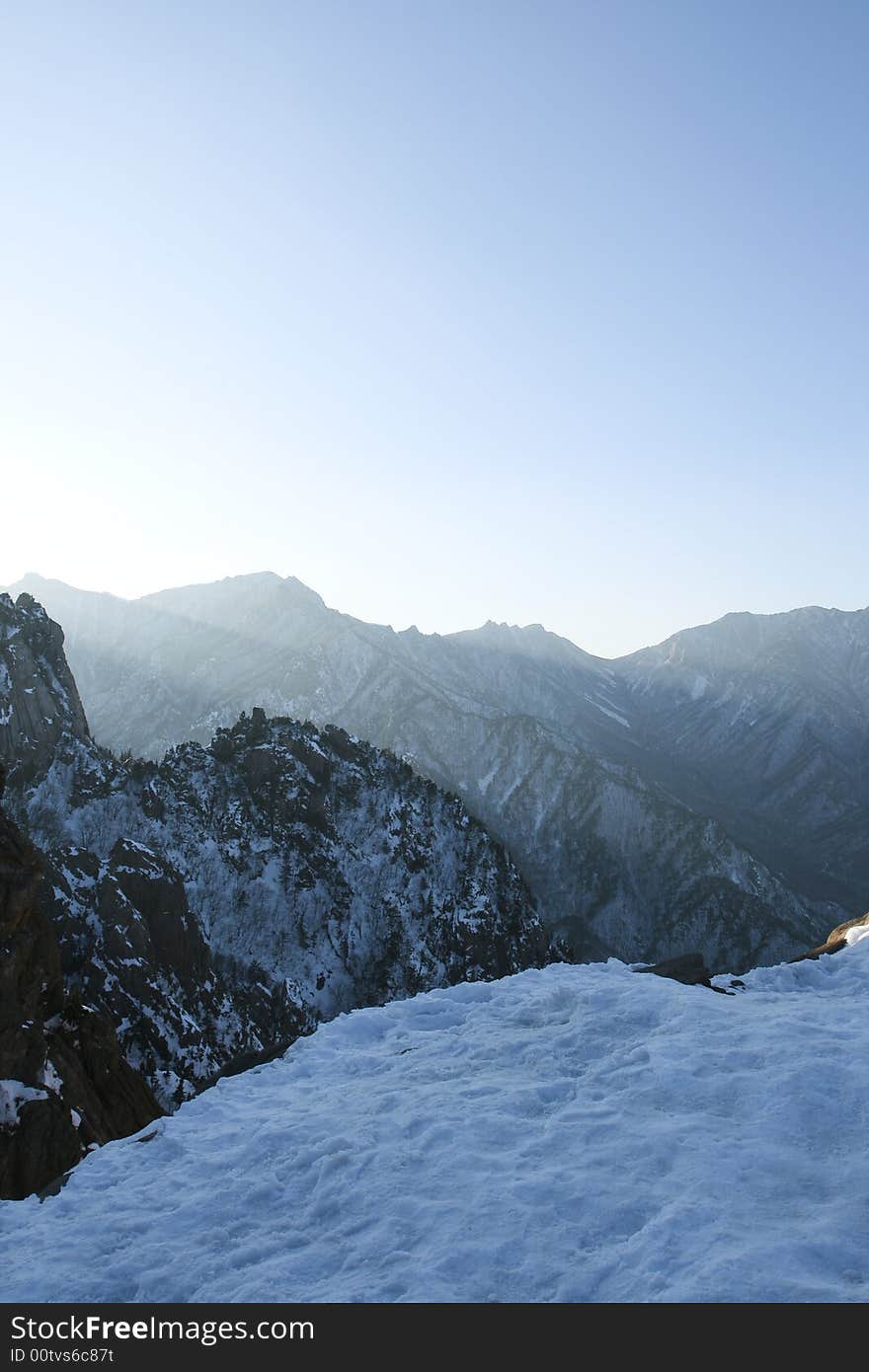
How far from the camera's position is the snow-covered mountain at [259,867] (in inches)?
1987

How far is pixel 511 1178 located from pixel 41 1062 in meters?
14.4

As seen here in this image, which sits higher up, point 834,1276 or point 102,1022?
point 834,1276

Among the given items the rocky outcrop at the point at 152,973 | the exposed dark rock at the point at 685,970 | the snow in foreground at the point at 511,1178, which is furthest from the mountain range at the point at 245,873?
the snow in foreground at the point at 511,1178

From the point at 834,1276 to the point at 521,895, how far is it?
250ft

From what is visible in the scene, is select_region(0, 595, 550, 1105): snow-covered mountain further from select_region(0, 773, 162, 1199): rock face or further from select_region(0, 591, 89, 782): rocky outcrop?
select_region(0, 773, 162, 1199): rock face

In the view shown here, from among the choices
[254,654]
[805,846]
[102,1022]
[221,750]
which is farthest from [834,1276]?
[805,846]

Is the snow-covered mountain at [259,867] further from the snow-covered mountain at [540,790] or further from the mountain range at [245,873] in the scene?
the snow-covered mountain at [540,790]

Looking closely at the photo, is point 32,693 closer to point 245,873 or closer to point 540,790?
point 245,873

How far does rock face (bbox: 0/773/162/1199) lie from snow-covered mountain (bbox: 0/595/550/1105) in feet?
81.3

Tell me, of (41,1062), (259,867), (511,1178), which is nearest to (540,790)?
(259,867)
